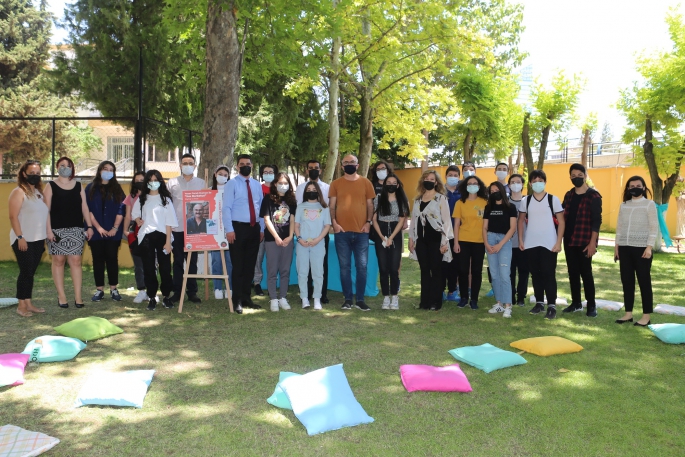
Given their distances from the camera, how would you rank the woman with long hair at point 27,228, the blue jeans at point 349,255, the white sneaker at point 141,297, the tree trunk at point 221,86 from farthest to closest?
the tree trunk at point 221,86
the white sneaker at point 141,297
the blue jeans at point 349,255
the woman with long hair at point 27,228

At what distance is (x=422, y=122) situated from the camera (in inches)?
826

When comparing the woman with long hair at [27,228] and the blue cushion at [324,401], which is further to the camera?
the woman with long hair at [27,228]

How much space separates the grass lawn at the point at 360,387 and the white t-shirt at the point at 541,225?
3.17 ft

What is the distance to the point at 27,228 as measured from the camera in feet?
23.7

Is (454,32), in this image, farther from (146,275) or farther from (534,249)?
(146,275)

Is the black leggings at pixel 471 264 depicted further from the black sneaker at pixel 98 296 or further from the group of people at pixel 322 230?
the black sneaker at pixel 98 296

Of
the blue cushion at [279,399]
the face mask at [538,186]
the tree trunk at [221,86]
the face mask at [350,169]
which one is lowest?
the blue cushion at [279,399]

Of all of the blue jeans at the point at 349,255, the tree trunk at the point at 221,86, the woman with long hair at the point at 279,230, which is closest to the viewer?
the woman with long hair at the point at 279,230

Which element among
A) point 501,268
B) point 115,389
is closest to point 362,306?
point 501,268

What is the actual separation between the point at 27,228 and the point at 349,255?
404cm

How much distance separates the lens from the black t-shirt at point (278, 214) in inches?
309

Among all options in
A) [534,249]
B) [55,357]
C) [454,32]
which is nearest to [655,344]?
[534,249]

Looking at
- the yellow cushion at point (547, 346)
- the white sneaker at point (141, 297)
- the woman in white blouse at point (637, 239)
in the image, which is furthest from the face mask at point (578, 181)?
the white sneaker at point (141, 297)

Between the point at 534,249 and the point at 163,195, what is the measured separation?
4913mm
